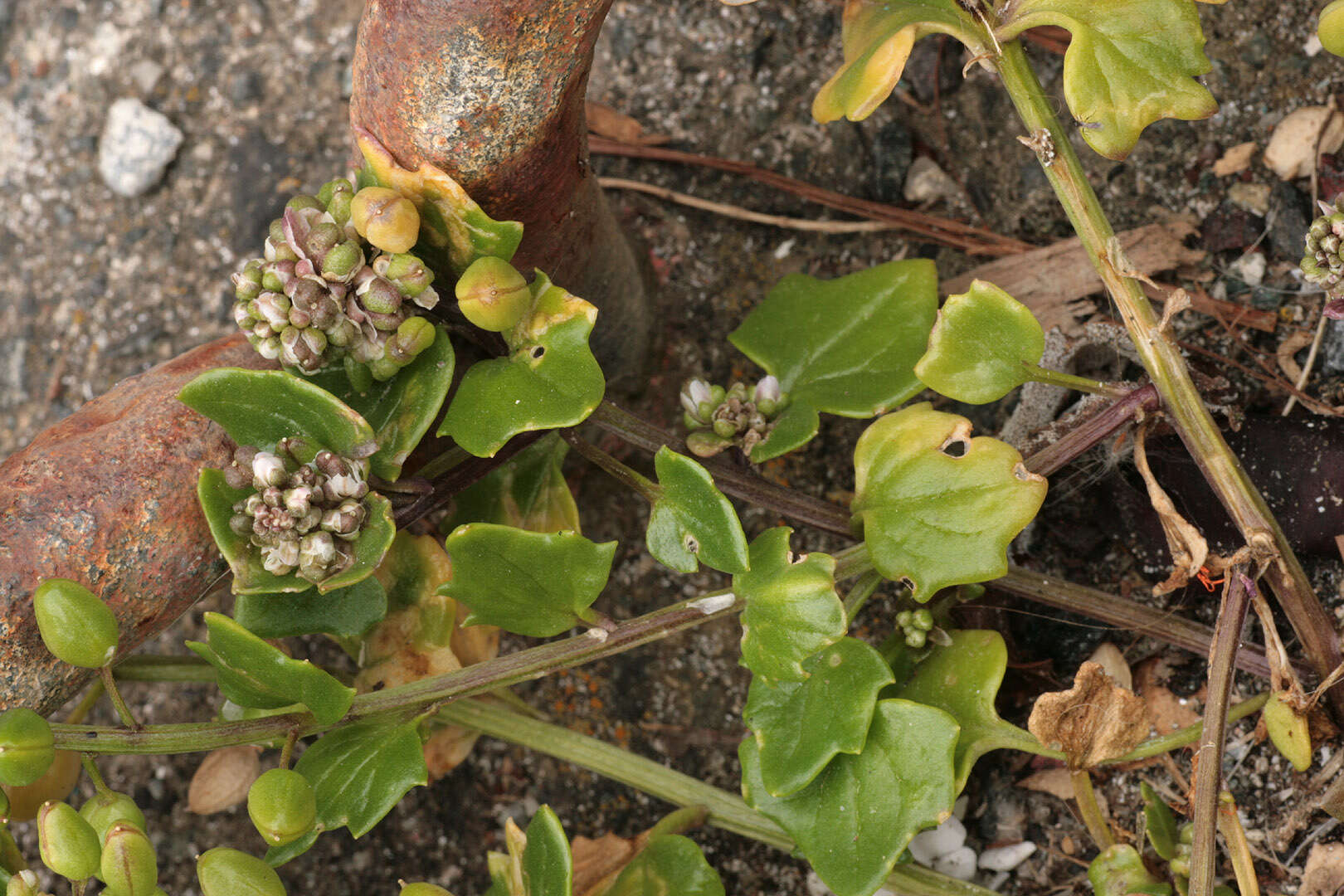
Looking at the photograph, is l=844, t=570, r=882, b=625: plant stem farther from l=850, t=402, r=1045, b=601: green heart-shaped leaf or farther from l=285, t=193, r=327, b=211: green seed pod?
l=285, t=193, r=327, b=211: green seed pod

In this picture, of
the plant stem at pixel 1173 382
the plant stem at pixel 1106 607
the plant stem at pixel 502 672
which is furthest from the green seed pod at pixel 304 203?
the plant stem at pixel 1106 607

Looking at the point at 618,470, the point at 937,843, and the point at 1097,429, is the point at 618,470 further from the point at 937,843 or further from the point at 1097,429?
the point at 937,843

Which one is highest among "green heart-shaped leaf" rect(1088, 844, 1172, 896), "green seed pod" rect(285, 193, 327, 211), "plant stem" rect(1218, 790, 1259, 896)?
"green seed pod" rect(285, 193, 327, 211)

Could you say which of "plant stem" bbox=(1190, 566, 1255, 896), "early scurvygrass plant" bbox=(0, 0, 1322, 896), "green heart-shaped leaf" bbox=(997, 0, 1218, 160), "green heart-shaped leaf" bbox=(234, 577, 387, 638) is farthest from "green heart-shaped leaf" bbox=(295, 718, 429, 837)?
"green heart-shaped leaf" bbox=(997, 0, 1218, 160)

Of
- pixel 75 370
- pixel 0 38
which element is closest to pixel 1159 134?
pixel 75 370

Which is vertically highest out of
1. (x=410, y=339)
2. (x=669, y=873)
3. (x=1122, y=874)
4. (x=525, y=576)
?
(x=410, y=339)

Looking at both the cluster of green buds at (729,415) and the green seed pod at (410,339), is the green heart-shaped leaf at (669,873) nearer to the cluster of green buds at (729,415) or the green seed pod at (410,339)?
the cluster of green buds at (729,415)

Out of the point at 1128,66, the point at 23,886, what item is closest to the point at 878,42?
the point at 1128,66
